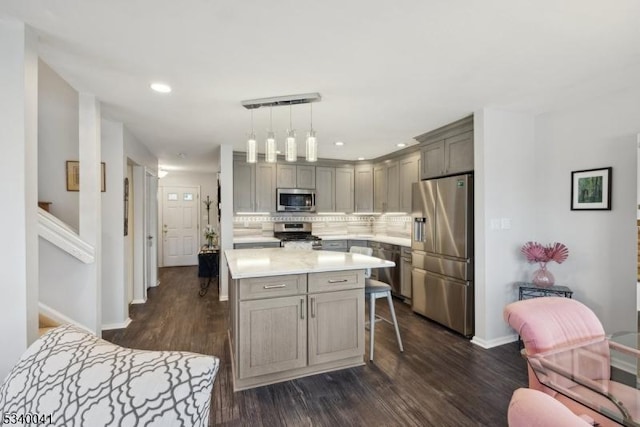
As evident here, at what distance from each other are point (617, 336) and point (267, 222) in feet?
15.9

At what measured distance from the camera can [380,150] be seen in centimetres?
513

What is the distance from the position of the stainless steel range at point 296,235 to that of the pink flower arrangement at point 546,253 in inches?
124

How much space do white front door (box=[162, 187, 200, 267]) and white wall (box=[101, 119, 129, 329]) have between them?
14.0ft

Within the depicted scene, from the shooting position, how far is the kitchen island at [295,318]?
231 centimetres

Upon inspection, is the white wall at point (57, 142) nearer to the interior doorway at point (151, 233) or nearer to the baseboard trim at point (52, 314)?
the baseboard trim at point (52, 314)

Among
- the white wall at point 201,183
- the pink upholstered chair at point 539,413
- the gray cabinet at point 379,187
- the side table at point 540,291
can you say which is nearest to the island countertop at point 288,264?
the side table at point 540,291

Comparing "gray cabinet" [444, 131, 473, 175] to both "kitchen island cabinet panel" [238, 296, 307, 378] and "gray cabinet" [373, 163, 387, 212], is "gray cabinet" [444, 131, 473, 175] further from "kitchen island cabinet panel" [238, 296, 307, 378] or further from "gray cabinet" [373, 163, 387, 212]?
"kitchen island cabinet panel" [238, 296, 307, 378]

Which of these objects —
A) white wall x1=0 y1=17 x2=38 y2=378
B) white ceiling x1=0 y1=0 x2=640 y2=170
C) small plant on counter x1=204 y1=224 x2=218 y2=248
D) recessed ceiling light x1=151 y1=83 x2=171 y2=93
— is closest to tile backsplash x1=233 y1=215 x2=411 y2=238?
small plant on counter x1=204 y1=224 x2=218 y2=248

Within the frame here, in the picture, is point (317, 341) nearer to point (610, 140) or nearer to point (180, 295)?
point (610, 140)

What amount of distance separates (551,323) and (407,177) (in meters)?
3.55

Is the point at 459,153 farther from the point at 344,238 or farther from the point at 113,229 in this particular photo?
the point at 113,229

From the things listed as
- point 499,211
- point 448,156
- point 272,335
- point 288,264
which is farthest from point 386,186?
point 272,335

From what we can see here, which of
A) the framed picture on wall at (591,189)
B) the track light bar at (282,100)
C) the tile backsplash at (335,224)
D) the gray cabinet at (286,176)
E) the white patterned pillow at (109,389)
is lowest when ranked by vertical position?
the white patterned pillow at (109,389)

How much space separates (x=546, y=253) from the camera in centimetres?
295
